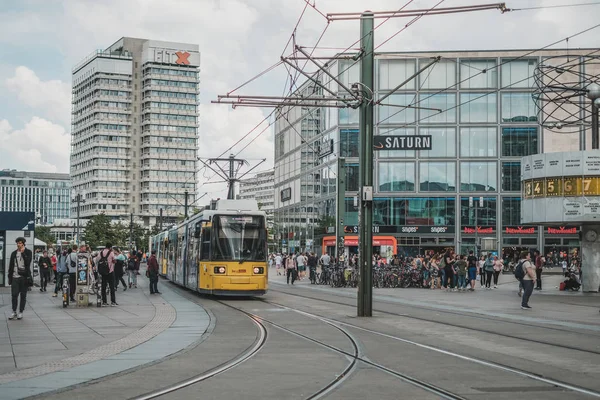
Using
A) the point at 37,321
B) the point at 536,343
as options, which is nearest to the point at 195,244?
the point at 37,321

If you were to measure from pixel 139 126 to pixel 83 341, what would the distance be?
498 feet

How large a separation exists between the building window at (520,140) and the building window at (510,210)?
14.3 ft

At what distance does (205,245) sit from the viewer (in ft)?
89.4

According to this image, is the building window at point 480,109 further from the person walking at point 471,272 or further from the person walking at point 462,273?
the person walking at point 462,273

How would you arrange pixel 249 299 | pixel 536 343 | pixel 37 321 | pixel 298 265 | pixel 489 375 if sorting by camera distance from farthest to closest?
pixel 298 265
pixel 249 299
pixel 37 321
pixel 536 343
pixel 489 375

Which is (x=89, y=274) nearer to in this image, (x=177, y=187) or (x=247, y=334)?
(x=247, y=334)

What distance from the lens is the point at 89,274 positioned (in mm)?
23594

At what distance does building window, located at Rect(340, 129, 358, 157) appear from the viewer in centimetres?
8000

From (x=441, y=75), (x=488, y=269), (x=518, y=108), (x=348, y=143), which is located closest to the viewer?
(x=488, y=269)

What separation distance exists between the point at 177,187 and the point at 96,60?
2895 cm

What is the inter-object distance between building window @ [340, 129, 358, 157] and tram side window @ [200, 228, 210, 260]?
53129 millimetres

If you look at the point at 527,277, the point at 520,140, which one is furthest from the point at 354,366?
the point at 520,140

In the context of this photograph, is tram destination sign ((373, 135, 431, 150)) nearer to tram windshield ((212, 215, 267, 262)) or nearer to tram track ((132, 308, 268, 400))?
tram windshield ((212, 215, 267, 262))

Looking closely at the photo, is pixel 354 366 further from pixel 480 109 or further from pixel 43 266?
pixel 480 109
